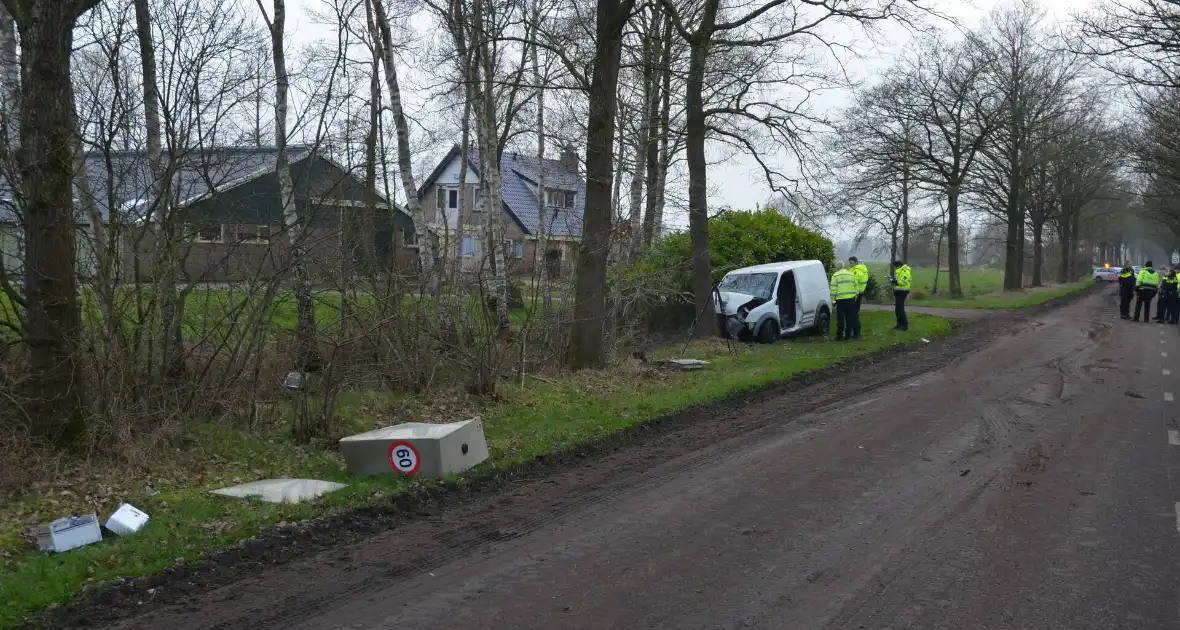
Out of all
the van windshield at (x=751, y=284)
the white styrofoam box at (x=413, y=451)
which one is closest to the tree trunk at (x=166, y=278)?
the white styrofoam box at (x=413, y=451)

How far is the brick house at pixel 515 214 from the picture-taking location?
558 inches

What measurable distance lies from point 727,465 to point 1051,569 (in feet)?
11.7

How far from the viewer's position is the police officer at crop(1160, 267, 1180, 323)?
95.5 feet

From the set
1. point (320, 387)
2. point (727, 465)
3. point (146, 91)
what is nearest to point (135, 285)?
point (320, 387)

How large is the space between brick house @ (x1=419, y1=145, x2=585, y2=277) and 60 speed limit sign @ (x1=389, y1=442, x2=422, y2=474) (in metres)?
3.91

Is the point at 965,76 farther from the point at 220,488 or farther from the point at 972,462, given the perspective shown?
the point at 220,488

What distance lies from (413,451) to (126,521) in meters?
2.50

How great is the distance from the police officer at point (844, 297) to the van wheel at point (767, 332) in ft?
4.87

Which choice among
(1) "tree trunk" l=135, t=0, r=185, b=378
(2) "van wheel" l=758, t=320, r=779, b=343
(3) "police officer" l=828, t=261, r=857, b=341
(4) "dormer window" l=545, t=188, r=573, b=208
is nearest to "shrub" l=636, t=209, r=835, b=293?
(2) "van wheel" l=758, t=320, r=779, b=343

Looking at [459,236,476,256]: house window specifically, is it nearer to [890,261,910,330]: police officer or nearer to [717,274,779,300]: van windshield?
[717,274,779,300]: van windshield

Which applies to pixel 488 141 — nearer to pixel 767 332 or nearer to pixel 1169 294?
pixel 767 332

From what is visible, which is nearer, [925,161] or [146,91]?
[146,91]

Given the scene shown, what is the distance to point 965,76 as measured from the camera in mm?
40281

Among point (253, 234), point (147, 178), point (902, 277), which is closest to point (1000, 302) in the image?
Result: point (902, 277)
